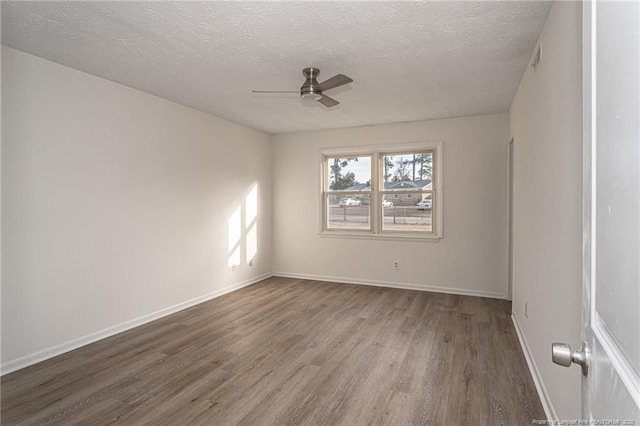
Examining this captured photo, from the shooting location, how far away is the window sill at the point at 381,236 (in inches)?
196

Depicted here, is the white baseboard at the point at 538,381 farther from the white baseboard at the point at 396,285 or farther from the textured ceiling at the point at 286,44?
the textured ceiling at the point at 286,44

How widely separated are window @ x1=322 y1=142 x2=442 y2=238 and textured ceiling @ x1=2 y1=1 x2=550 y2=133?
137 cm

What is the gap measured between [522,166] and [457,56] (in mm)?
1174

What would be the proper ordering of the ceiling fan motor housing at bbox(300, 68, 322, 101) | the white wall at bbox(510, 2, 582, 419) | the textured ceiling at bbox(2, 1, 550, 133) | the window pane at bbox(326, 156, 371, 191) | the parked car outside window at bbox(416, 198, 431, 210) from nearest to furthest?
the white wall at bbox(510, 2, 582, 419)
the textured ceiling at bbox(2, 1, 550, 133)
the ceiling fan motor housing at bbox(300, 68, 322, 101)
the parked car outside window at bbox(416, 198, 431, 210)
the window pane at bbox(326, 156, 371, 191)

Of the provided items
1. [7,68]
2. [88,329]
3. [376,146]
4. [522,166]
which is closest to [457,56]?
[522,166]

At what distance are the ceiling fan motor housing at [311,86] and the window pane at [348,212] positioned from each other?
2775 mm

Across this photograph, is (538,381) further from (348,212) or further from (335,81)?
(348,212)

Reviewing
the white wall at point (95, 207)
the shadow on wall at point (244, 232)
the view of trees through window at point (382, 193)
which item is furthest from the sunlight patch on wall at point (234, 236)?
the view of trees through window at point (382, 193)

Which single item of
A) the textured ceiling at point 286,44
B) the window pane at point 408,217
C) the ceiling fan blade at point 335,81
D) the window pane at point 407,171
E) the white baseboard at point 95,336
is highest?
the textured ceiling at point 286,44

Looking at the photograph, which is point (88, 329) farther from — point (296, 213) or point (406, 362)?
point (296, 213)

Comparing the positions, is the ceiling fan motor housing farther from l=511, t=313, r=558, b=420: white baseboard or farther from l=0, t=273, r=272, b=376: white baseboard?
l=0, t=273, r=272, b=376: white baseboard

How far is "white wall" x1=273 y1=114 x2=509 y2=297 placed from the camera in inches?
181

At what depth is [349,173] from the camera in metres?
5.62

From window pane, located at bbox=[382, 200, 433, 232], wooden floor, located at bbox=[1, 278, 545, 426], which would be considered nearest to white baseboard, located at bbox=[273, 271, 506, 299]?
wooden floor, located at bbox=[1, 278, 545, 426]
